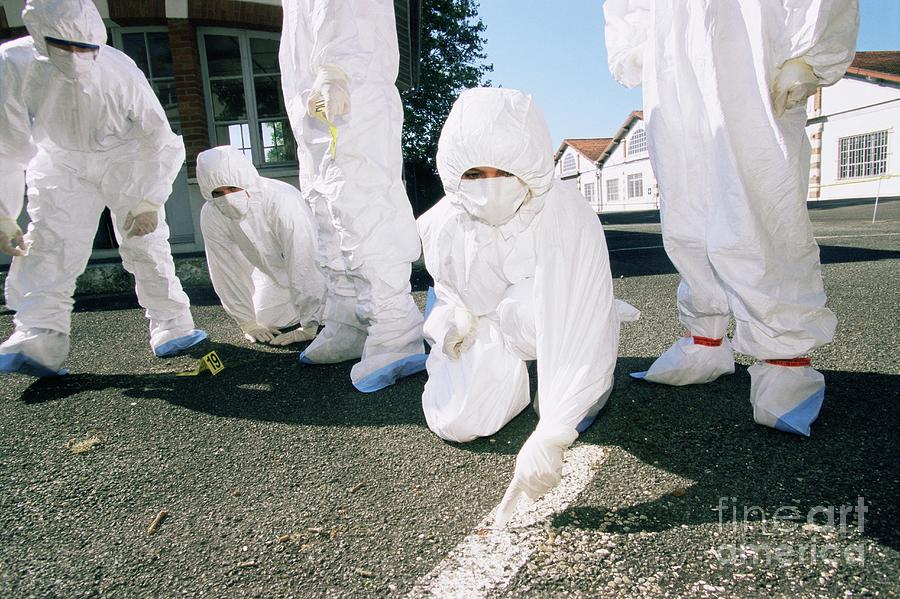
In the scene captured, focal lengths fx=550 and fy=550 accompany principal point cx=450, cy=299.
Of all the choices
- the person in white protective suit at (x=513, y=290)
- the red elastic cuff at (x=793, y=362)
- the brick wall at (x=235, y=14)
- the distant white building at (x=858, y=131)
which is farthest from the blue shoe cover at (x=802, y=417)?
the distant white building at (x=858, y=131)

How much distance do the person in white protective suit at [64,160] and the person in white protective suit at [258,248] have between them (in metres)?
0.33

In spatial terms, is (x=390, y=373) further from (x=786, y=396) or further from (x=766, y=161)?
(x=766, y=161)

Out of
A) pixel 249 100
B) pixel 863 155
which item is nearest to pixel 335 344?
pixel 249 100

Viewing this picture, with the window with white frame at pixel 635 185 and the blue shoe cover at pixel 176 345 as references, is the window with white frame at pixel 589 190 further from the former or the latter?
the blue shoe cover at pixel 176 345

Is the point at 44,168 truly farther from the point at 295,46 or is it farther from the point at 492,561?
the point at 492,561

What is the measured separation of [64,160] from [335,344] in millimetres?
1773

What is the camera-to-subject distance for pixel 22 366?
2801 mm

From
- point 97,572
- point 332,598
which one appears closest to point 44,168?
point 97,572

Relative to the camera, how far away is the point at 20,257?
2.94m

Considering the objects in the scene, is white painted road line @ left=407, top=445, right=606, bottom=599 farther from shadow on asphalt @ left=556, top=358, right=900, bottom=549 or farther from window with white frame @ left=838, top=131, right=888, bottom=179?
window with white frame @ left=838, top=131, right=888, bottom=179

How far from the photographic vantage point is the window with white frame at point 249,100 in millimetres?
8414

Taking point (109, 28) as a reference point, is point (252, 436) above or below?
below

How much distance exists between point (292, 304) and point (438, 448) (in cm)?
218

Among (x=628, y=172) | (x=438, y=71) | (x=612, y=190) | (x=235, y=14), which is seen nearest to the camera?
(x=235, y=14)
